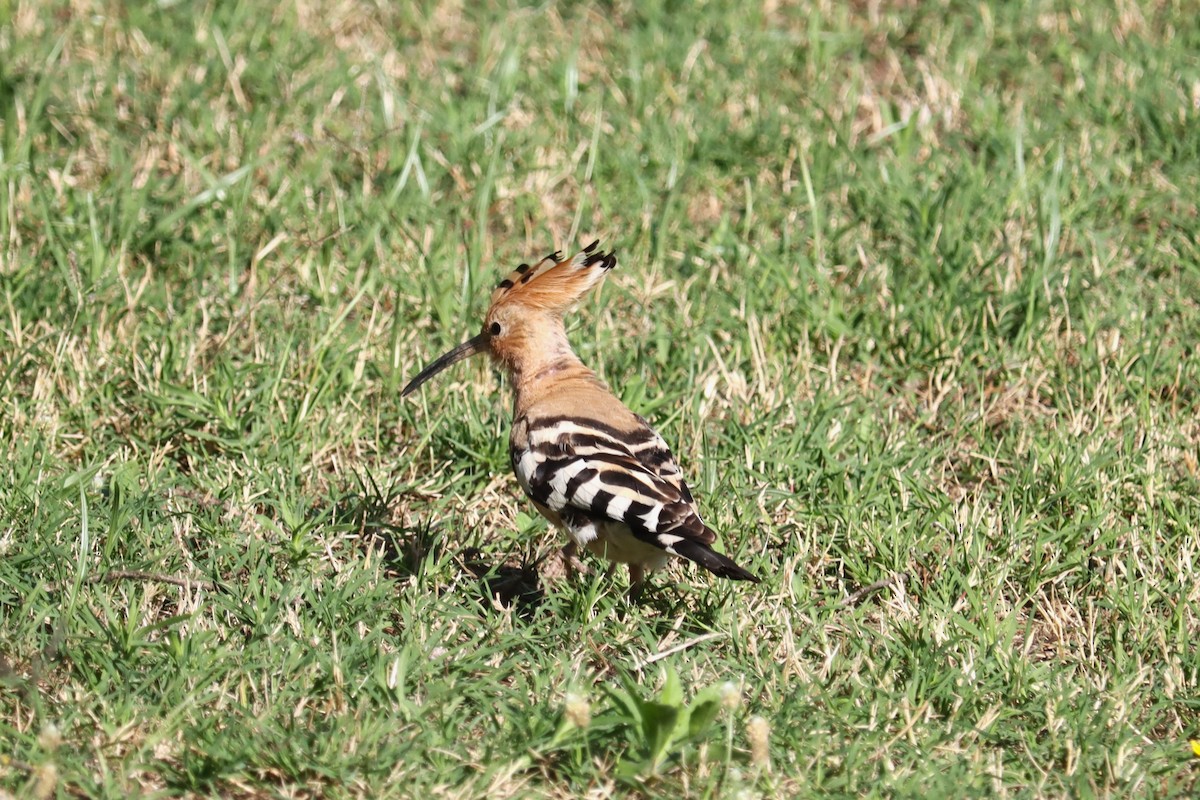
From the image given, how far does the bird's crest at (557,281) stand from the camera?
3.91 metres

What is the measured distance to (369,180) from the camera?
17.4 ft

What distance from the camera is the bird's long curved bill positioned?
409 centimetres

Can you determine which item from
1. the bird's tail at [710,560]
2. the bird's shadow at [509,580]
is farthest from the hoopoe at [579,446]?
the bird's shadow at [509,580]

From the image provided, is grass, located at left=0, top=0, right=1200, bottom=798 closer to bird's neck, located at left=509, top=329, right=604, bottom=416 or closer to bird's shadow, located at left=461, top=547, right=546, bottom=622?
bird's shadow, located at left=461, top=547, right=546, bottom=622

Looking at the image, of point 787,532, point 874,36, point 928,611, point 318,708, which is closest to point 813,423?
point 787,532

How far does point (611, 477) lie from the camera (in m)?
3.45

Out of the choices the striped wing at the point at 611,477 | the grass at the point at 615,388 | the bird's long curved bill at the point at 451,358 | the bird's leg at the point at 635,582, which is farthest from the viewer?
the bird's long curved bill at the point at 451,358

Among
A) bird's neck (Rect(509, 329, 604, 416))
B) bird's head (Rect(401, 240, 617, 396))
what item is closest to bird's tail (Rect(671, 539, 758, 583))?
bird's neck (Rect(509, 329, 604, 416))

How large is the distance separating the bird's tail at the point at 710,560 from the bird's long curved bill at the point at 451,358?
107 centimetres

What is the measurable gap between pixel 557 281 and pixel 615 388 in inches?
24.5

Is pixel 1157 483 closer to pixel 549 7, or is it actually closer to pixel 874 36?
pixel 874 36

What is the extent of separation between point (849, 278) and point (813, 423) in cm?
89

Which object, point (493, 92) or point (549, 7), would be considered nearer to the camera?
point (493, 92)

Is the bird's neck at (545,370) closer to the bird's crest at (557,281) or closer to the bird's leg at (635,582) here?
the bird's crest at (557,281)
